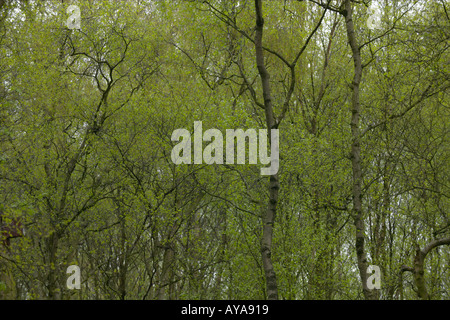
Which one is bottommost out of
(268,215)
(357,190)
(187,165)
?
(268,215)

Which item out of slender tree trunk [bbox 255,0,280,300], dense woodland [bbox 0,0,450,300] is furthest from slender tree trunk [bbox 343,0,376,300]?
slender tree trunk [bbox 255,0,280,300]

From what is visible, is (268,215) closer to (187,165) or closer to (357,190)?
(357,190)

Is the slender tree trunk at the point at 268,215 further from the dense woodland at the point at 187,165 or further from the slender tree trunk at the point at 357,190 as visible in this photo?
the dense woodland at the point at 187,165

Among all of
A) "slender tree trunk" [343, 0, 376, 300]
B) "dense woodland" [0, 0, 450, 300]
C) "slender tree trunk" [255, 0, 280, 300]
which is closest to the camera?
"slender tree trunk" [255, 0, 280, 300]

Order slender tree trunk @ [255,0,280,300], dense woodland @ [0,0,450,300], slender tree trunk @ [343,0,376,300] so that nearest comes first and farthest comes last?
slender tree trunk @ [255,0,280,300], slender tree trunk @ [343,0,376,300], dense woodland @ [0,0,450,300]

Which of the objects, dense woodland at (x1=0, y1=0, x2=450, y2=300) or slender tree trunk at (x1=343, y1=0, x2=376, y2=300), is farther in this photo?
dense woodland at (x1=0, y1=0, x2=450, y2=300)

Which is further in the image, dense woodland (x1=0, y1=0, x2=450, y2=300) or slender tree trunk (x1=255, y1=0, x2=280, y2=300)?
dense woodland (x1=0, y1=0, x2=450, y2=300)

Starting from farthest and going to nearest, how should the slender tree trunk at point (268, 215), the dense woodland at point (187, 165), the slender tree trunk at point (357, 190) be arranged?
the dense woodland at point (187, 165) → the slender tree trunk at point (357, 190) → the slender tree trunk at point (268, 215)

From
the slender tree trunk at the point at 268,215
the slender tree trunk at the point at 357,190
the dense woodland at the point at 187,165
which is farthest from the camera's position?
the dense woodland at the point at 187,165

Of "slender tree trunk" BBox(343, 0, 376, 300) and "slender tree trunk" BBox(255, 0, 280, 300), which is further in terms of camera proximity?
"slender tree trunk" BBox(343, 0, 376, 300)

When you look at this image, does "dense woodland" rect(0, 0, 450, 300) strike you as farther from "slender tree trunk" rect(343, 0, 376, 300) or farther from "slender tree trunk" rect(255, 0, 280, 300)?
"slender tree trunk" rect(255, 0, 280, 300)

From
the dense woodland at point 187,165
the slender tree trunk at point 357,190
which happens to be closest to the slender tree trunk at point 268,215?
the slender tree trunk at point 357,190

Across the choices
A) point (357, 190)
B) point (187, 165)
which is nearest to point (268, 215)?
point (357, 190)
